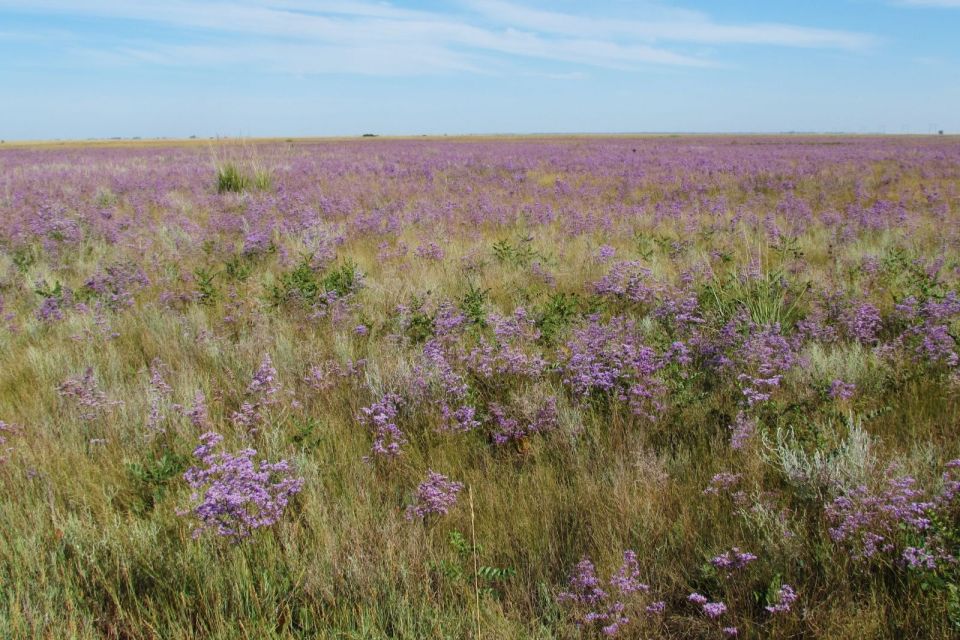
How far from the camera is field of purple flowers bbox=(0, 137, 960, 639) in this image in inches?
86.1

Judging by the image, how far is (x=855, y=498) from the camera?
2.47m

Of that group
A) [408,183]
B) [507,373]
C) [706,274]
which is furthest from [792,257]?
[408,183]

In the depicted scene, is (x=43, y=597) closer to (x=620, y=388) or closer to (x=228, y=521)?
(x=228, y=521)

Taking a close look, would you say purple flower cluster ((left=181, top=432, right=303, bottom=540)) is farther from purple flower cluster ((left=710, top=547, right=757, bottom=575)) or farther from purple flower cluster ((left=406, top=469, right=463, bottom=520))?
purple flower cluster ((left=710, top=547, right=757, bottom=575))

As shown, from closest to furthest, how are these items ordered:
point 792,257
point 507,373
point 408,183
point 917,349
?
1. point 917,349
2. point 507,373
3. point 792,257
4. point 408,183

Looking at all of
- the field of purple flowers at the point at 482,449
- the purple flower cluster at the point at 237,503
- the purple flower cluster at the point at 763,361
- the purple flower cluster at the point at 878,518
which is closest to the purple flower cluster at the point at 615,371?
the field of purple flowers at the point at 482,449

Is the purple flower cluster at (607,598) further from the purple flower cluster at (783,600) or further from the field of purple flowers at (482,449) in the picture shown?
the purple flower cluster at (783,600)

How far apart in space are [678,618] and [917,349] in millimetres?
2953

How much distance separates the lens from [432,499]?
8.89 ft

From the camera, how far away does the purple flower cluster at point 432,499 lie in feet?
8.93

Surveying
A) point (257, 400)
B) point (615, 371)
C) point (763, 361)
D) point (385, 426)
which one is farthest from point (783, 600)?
point (257, 400)

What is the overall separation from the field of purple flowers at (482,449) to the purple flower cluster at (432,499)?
0.02 meters

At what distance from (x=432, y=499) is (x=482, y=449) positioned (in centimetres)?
76

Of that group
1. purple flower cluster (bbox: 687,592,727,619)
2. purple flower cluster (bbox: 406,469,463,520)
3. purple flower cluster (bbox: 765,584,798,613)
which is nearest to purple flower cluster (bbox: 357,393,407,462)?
purple flower cluster (bbox: 406,469,463,520)
